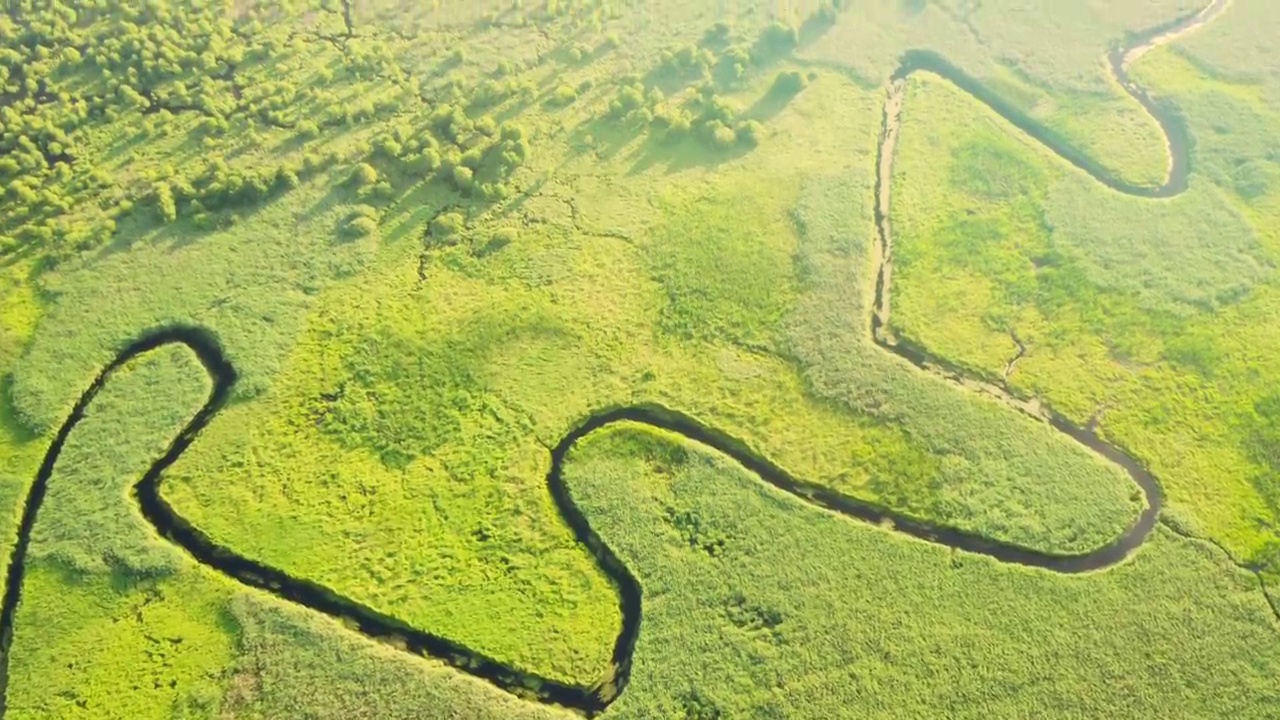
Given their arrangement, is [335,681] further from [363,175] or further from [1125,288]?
[1125,288]

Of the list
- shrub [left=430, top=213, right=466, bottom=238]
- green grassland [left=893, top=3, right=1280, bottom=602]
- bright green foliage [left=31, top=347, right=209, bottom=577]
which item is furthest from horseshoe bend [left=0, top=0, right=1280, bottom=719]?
bright green foliage [left=31, top=347, right=209, bottom=577]

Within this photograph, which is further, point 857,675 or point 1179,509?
point 1179,509

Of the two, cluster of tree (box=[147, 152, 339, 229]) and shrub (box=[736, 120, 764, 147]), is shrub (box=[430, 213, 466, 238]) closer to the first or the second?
cluster of tree (box=[147, 152, 339, 229])

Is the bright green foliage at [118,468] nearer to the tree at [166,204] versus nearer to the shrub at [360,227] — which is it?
the tree at [166,204]

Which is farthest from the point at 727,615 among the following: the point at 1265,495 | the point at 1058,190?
the point at 1058,190

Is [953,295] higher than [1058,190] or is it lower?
lower

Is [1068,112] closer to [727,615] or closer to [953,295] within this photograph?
[953,295]

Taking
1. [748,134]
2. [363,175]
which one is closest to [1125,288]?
[748,134]
